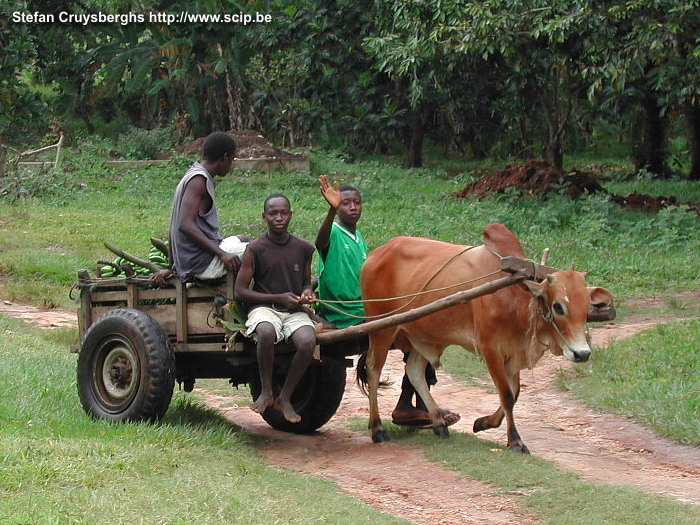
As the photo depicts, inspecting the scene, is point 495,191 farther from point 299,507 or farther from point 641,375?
point 299,507

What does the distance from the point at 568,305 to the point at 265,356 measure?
2.04 m

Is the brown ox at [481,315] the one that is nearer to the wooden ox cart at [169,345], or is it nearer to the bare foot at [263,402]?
the wooden ox cart at [169,345]

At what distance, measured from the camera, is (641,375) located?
31.7 feet

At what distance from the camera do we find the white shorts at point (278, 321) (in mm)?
7078

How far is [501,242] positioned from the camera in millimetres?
7477

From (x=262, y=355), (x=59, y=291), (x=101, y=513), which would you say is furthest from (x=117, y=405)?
(x=59, y=291)

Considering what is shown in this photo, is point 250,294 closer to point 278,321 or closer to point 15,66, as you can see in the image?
point 278,321

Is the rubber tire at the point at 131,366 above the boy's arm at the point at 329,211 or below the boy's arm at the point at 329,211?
below

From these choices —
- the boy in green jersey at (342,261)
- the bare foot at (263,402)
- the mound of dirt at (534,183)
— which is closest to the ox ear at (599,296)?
the boy in green jersey at (342,261)

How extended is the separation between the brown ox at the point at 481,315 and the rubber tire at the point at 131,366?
165 cm

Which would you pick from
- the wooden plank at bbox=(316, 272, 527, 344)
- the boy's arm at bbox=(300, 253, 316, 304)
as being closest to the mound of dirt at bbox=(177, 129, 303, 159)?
the boy's arm at bbox=(300, 253, 316, 304)

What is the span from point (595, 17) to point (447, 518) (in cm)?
1193

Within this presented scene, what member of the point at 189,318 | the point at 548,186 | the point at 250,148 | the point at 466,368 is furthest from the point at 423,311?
the point at 250,148

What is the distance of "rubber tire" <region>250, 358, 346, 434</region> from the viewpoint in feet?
26.1
